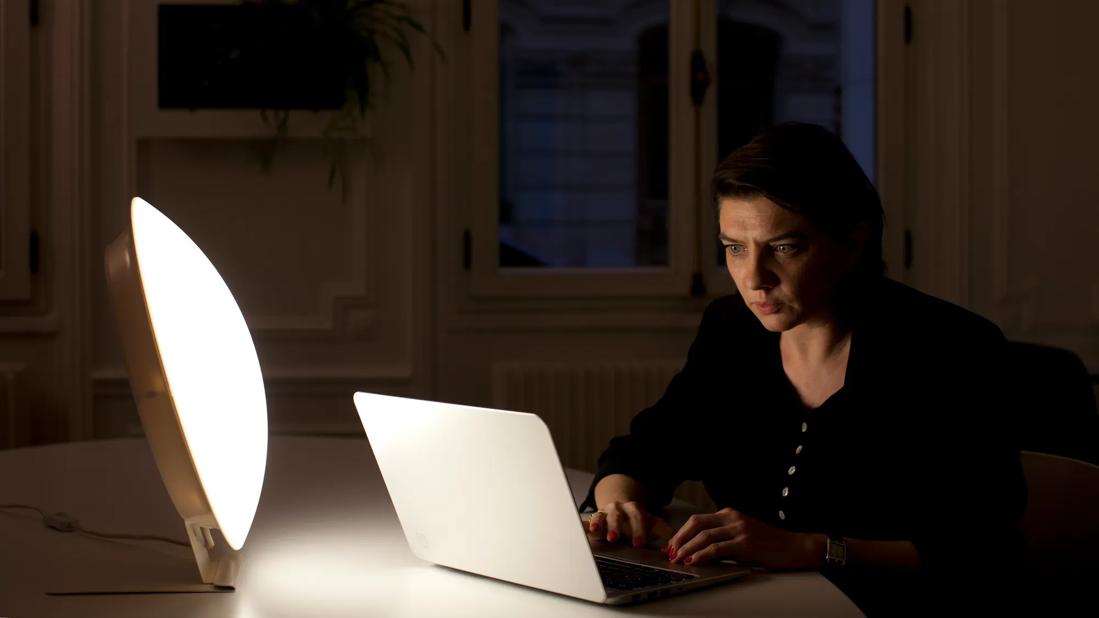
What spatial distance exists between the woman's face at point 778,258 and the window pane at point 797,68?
198cm

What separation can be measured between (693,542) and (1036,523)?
622 millimetres

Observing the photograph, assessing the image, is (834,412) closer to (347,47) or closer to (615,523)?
(615,523)

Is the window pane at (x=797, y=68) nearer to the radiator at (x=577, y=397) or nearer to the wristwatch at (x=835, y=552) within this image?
the radiator at (x=577, y=397)

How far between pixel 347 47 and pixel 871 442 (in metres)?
2.11

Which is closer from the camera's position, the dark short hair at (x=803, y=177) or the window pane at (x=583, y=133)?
the dark short hair at (x=803, y=177)

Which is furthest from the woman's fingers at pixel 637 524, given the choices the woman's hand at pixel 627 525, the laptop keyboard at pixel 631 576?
the laptop keyboard at pixel 631 576

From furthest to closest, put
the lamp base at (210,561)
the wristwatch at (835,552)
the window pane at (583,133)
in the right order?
the window pane at (583,133) < the wristwatch at (835,552) < the lamp base at (210,561)

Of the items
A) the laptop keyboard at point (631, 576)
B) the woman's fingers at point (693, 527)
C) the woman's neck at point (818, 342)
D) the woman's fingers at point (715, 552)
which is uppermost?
the woman's neck at point (818, 342)

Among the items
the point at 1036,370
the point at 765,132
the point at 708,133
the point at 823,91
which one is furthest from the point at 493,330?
the point at 765,132

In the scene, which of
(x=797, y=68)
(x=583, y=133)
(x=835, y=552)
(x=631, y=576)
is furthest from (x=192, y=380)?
(x=797, y=68)

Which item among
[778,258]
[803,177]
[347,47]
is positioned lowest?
[778,258]

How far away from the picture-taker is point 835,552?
46.8 inches

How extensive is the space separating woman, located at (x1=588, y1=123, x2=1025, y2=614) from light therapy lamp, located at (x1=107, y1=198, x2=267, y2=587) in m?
0.40

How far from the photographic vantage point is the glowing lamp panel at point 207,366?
970mm
